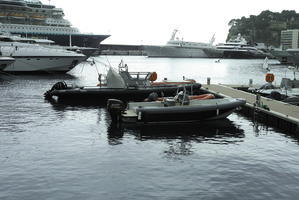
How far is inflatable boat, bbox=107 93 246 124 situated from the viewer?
75.2ft

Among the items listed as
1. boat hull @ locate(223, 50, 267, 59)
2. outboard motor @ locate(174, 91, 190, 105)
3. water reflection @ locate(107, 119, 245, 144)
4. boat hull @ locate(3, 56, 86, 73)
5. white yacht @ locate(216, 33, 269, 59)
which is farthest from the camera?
boat hull @ locate(223, 50, 267, 59)

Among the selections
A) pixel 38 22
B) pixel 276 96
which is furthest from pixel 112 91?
pixel 38 22

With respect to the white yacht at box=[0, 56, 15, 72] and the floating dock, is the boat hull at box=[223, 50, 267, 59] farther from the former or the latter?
the floating dock

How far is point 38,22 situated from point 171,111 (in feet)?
349

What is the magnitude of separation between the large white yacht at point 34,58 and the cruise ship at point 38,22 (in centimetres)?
4716

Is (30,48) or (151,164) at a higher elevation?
(30,48)

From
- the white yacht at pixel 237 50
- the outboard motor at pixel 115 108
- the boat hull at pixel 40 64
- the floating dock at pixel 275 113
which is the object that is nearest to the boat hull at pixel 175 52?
the white yacht at pixel 237 50

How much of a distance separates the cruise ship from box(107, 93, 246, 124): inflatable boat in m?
91.5

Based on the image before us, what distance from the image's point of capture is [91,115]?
91.1 feet

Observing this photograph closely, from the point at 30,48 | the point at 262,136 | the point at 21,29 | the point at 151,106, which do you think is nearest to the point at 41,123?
the point at 151,106

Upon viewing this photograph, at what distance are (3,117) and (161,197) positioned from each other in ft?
55.7

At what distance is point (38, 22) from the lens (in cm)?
12012

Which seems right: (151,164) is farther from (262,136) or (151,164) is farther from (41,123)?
(41,123)

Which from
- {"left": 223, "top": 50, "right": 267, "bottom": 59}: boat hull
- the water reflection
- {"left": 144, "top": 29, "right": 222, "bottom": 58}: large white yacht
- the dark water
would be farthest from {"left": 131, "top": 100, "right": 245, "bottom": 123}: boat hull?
{"left": 223, "top": 50, "right": 267, "bottom": 59}: boat hull
